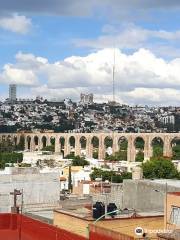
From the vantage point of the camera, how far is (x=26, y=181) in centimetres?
2473

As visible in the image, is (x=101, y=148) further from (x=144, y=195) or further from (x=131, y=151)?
(x=144, y=195)

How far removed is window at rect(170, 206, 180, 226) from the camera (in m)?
14.8

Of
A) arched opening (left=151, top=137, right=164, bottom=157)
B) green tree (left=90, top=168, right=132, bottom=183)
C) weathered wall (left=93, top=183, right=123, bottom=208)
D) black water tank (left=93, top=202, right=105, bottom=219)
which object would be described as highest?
arched opening (left=151, top=137, right=164, bottom=157)

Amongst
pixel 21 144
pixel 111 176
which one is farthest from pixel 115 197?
pixel 21 144

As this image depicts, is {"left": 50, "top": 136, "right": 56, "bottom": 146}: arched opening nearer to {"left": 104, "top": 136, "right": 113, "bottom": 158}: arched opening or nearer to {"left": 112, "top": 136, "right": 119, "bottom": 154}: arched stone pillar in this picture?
{"left": 104, "top": 136, "right": 113, "bottom": 158}: arched opening

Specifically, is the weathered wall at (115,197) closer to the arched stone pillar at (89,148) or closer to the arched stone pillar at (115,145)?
the arched stone pillar at (115,145)

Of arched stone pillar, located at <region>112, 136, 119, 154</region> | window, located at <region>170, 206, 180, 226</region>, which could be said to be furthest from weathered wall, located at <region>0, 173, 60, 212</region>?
arched stone pillar, located at <region>112, 136, 119, 154</region>

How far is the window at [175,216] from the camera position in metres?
14.8

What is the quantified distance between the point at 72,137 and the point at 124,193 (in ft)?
314

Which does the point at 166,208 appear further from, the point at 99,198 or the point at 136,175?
the point at 136,175

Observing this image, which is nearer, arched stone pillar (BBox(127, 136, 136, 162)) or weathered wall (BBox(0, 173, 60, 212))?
weathered wall (BBox(0, 173, 60, 212))

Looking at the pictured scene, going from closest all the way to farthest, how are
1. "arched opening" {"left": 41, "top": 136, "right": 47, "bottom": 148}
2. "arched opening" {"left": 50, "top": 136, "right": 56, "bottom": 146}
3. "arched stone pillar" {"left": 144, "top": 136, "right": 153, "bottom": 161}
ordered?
1. "arched stone pillar" {"left": 144, "top": 136, "right": 153, "bottom": 161}
2. "arched opening" {"left": 50, "top": 136, "right": 56, "bottom": 146}
3. "arched opening" {"left": 41, "top": 136, "right": 47, "bottom": 148}

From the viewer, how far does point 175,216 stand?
48.9 feet

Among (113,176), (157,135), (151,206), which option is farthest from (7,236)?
(157,135)
